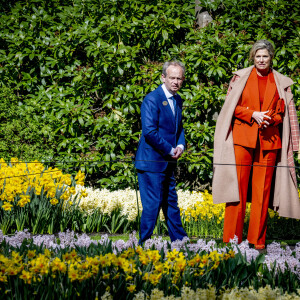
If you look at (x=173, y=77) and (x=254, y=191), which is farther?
(x=254, y=191)

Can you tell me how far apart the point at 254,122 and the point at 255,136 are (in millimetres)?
122

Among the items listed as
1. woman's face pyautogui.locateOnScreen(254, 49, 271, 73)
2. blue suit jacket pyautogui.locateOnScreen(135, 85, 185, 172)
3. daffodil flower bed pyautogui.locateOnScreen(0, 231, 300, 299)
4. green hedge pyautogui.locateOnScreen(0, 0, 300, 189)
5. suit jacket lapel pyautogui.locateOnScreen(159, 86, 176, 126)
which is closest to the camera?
daffodil flower bed pyautogui.locateOnScreen(0, 231, 300, 299)

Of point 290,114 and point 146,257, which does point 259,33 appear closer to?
point 290,114

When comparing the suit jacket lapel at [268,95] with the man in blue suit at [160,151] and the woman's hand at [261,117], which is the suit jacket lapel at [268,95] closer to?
the woman's hand at [261,117]

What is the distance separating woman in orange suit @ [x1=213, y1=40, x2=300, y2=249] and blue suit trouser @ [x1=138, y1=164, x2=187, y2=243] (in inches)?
19.4

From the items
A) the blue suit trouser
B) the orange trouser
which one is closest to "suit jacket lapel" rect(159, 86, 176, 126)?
the blue suit trouser

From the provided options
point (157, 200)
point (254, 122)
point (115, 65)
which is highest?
Answer: point (115, 65)

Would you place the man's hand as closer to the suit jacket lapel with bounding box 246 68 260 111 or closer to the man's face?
the man's face

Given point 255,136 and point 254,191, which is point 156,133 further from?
point 254,191

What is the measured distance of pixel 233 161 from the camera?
370 centimetres

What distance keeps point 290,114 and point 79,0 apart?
3690mm

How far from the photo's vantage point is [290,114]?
3732 millimetres

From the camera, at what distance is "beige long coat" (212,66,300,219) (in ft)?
12.1

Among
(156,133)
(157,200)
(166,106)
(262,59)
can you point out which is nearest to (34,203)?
(157,200)
